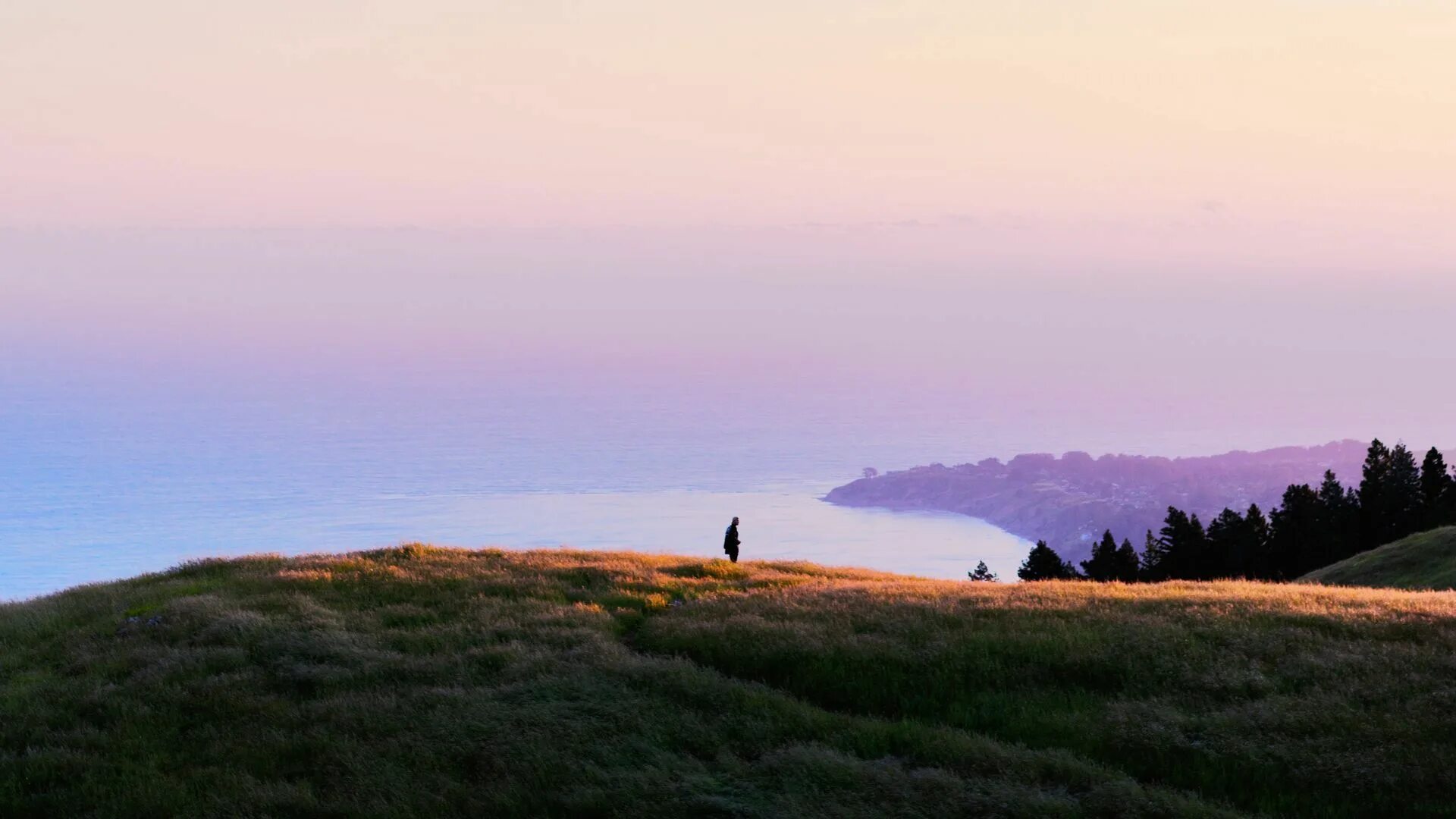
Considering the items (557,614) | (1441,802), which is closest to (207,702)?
(557,614)

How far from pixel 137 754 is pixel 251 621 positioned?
19.8 ft

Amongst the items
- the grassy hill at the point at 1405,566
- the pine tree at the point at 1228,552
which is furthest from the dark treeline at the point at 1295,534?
the grassy hill at the point at 1405,566

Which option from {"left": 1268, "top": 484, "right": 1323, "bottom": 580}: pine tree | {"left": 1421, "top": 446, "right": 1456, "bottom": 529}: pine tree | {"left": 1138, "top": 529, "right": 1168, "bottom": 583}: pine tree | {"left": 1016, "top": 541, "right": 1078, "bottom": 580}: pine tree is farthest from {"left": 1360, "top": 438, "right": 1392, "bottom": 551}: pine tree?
{"left": 1016, "top": 541, "right": 1078, "bottom": 580}: pine tree

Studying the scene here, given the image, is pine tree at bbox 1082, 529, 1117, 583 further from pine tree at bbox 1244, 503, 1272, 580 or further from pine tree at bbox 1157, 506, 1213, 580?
pine tree at bbox 1244, 503, 1272, 580

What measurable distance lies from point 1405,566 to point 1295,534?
146 ft

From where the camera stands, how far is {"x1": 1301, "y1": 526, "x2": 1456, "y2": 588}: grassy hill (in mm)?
40812

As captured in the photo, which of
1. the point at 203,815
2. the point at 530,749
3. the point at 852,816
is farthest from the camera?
the point at 530,749

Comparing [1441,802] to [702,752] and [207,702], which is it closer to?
[702,752]

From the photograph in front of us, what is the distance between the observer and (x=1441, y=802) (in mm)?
13797

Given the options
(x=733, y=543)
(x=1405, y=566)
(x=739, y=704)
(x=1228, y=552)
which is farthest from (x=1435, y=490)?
(x=739, y=704)

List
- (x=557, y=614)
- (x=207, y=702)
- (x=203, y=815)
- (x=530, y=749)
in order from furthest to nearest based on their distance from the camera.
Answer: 1. (x=557, y=614)
2. (x=207, y=702)
3. (x=530, y=749)
4. (x=203, y=815)

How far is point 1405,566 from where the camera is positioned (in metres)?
44.0

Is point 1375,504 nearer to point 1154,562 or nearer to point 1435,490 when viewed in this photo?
point 1435,490

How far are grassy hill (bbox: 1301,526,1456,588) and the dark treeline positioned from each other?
31.3 m
